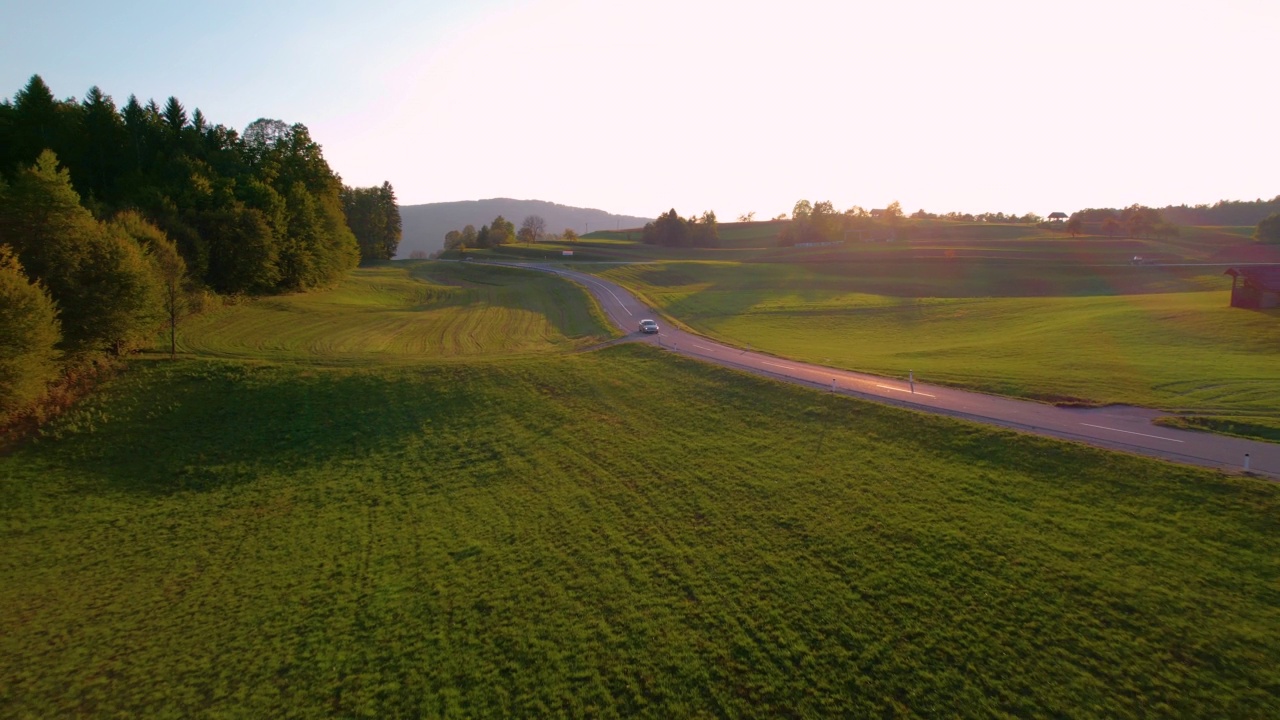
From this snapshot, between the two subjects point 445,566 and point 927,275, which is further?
point 927,275

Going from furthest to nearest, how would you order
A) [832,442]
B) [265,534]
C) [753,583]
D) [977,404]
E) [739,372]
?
1. [739,372]
2. [977,404]
3. [832,442]
4. [265,534]
5. [753,583]

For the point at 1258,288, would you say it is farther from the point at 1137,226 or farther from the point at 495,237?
the point at 495,237

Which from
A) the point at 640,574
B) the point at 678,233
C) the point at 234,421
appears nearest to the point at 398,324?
the point at 234,421

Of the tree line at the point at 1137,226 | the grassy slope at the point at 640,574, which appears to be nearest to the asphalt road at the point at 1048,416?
the grassy slope at the point at 640,574

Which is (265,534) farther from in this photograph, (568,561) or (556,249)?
(556,249)

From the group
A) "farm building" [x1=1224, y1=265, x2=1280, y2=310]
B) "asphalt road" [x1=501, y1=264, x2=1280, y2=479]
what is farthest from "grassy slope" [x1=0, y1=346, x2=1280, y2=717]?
"farm building" [x1=1224, y1=265, x2=1280, y2=310]

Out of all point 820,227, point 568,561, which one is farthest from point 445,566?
point 820,227
